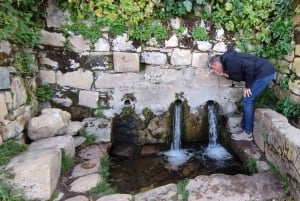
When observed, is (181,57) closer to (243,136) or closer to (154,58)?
(154,58)

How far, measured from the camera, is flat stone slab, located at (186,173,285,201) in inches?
115

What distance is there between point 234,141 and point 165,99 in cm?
116

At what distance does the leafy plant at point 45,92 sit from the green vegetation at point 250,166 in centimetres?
281

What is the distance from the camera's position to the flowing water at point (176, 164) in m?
3.62

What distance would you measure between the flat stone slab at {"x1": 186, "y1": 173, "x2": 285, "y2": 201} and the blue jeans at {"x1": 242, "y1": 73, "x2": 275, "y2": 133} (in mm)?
1003

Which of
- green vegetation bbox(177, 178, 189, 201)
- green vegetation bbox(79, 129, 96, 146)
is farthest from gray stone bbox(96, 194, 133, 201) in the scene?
green vegetation bbox(79, 129, 96, 146)

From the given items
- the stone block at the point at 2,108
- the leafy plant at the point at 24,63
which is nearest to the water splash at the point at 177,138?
the leafy plant at the point at 24,63

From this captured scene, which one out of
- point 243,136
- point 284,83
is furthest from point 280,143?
point 284,83

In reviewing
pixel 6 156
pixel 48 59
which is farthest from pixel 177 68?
pixel 6 156

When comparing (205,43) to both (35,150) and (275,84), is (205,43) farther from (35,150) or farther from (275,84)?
(35,150)

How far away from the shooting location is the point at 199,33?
426cm

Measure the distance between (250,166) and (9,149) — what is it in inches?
108

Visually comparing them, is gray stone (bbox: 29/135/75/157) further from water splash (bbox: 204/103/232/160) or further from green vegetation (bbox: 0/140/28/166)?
water splash (bbox: 204/103/232/160)

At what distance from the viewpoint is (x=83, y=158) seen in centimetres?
375
